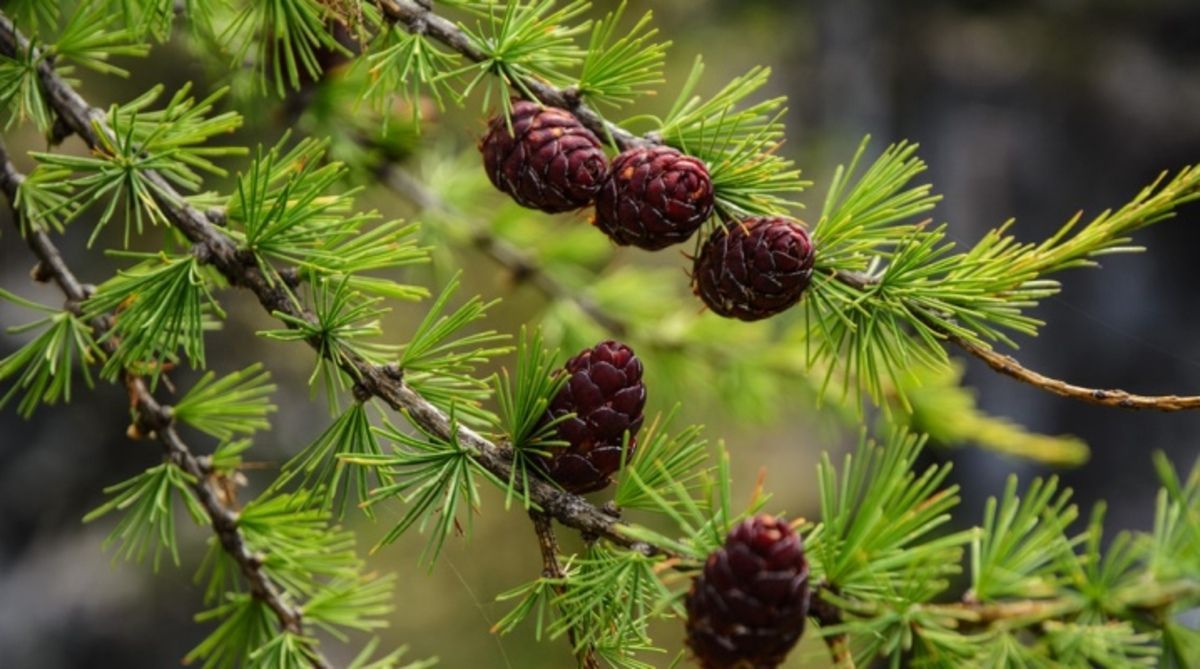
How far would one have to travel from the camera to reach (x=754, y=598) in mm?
289

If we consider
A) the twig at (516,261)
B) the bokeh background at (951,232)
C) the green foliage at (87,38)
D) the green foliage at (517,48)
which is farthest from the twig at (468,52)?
the bokeh background at (951,232)

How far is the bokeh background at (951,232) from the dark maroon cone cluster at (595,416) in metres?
0.68

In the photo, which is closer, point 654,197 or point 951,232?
point 654,197

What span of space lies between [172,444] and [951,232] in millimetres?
1661

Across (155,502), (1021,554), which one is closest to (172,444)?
(155,502)

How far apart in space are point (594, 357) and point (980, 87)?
70.6 inches

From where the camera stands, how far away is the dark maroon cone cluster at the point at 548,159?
387mm

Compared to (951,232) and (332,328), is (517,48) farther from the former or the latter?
(951,232)

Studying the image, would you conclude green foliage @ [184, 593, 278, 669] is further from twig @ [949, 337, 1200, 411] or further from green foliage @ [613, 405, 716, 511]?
twig @ [949, 337, 1200, 411]

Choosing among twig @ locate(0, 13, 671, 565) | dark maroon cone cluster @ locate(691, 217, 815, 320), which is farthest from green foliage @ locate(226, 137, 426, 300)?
dark maroon cone cluster @ locate(691, 217, 815, 320)

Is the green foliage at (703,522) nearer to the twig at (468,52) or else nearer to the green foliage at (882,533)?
the green foliage at (882,533)

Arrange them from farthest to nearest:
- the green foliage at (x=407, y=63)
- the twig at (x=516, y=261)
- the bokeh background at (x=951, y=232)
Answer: the bokeh background at (x=951, y=232)
the twig at (x=516, y=261)
the green foliage at (x=407, y=63)

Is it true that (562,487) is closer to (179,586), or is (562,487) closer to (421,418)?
(421,418)

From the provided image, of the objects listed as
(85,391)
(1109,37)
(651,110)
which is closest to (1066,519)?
(85,391)
